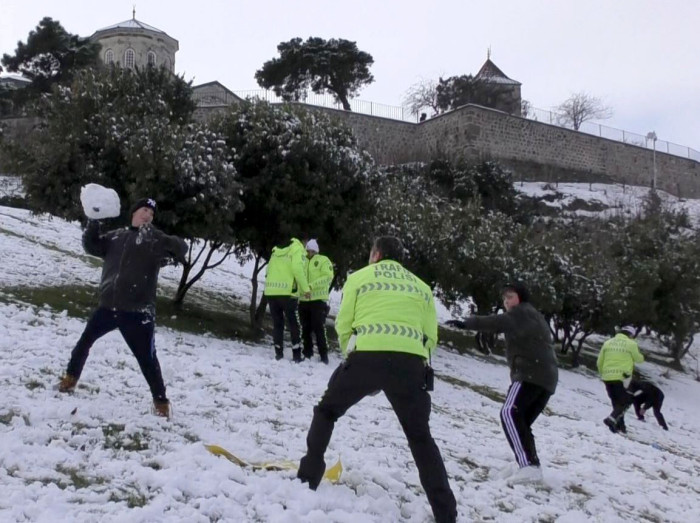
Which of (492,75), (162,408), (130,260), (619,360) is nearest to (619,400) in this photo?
(619,360)

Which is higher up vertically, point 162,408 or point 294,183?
point 294,183

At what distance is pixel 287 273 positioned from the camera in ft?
34.9

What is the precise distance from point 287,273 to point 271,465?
5.62m

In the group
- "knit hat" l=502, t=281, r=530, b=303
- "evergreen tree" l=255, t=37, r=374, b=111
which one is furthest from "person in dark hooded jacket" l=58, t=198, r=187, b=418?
"evergreen tree" l=255, t=37, r=374, b=111

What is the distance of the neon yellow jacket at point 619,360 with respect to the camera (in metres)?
11.2

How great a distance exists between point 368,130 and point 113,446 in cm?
4524

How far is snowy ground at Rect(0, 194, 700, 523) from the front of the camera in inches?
175

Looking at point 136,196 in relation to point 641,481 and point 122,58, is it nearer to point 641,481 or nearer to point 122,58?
point 641,481

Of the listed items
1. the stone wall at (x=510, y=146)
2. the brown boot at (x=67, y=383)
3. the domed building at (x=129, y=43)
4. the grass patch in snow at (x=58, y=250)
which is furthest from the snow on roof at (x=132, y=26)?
the brown boot at (x=67, y=383)

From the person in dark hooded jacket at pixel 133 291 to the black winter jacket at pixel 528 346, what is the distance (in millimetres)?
3088

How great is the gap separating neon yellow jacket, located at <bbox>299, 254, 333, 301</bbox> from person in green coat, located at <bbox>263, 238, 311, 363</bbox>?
49 centimetres

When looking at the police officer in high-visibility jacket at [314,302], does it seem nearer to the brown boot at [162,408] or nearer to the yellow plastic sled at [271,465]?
the brown boot at [162,408]

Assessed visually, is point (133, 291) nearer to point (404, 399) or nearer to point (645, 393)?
point (404, 399)

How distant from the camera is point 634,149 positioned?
193 feet
